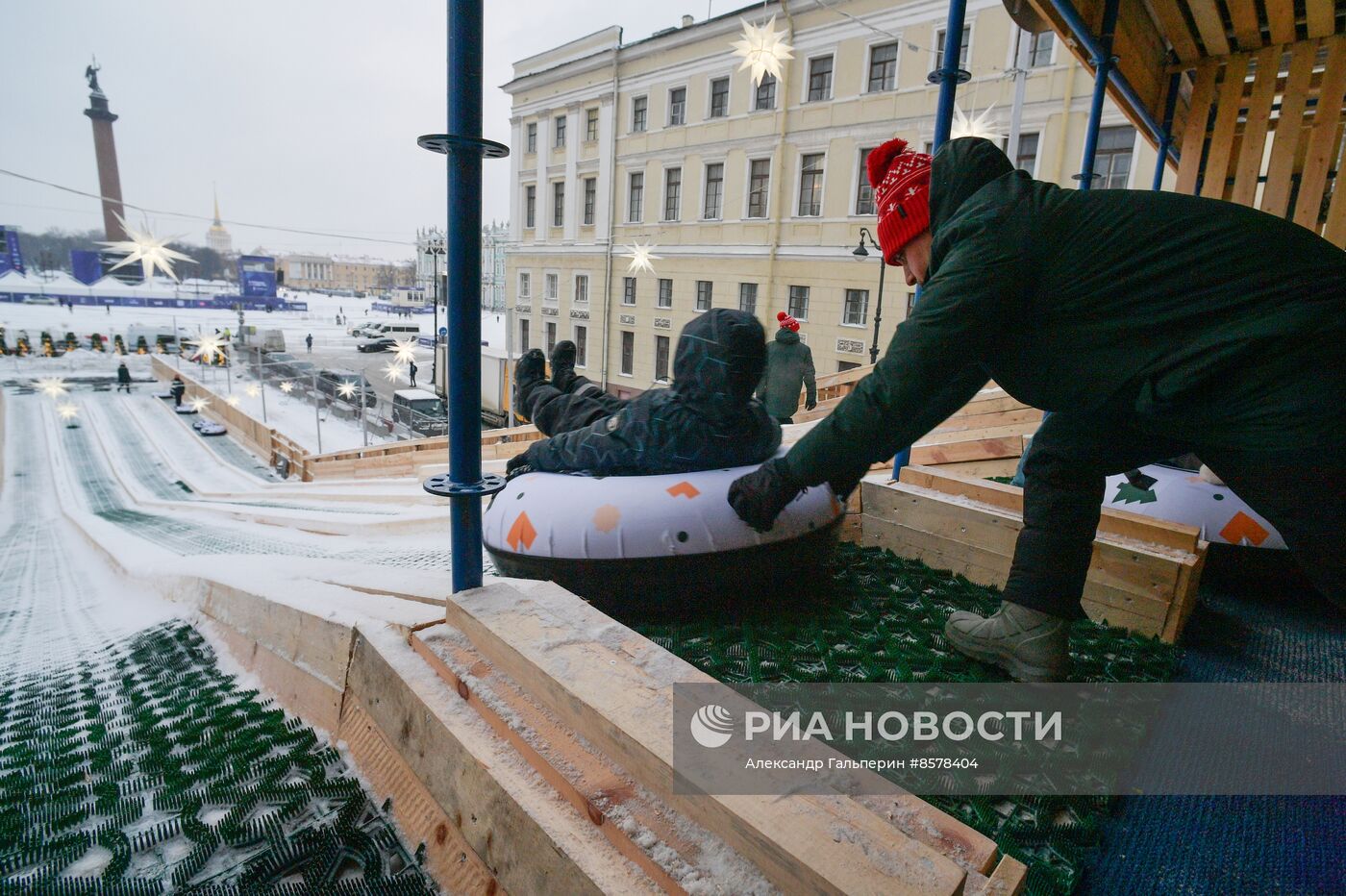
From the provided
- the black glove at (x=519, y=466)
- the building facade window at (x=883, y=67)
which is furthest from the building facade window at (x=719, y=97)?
the black glove at (x=519, y=466)

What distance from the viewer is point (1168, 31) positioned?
14.5ft

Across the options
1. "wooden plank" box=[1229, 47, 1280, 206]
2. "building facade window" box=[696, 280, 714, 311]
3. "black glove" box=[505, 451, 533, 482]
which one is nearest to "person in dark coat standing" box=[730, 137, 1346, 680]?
"black glove" box=[505, 451, 533, 482]

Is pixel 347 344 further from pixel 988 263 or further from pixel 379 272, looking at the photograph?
pixel 379 272

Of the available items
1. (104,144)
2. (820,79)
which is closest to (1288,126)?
(820,79)

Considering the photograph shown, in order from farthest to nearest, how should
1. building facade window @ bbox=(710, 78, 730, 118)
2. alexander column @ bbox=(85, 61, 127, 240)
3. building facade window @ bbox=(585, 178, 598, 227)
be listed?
1. alexander column @ bbox=(85, 61, 127, 240)
2. building facade window @ bbox=(585, 178, 598, 227)
3. building facade window @ bbox=(710, 78, 730, 118)

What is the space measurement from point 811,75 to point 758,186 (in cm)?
332

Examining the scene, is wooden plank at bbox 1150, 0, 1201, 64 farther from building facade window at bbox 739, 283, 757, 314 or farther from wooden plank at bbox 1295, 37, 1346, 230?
building facade window at bbox 739, 283, 757, 314

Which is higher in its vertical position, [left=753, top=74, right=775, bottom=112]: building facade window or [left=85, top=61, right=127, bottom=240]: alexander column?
[left=85, top=61, right=127, bottom=240]: alexander column

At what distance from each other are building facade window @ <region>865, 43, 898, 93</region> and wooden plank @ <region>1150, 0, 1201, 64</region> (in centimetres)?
1463

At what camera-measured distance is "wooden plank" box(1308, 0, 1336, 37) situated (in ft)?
12.7

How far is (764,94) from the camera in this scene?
2020 cm

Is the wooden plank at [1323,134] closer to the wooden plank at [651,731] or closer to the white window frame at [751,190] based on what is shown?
the wooden plank at [651,731]

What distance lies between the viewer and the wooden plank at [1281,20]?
3936 millimetres

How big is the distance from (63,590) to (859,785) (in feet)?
28.0
